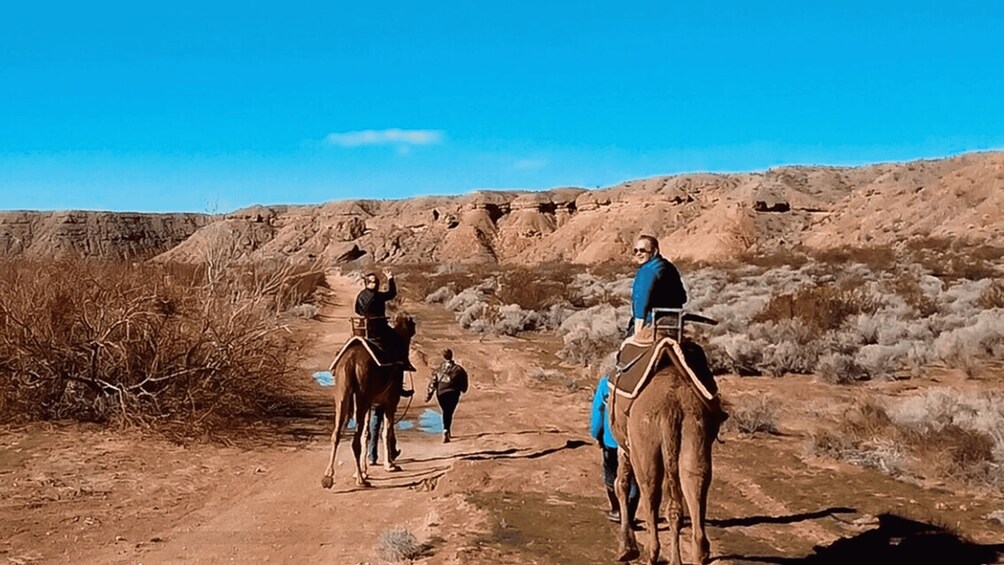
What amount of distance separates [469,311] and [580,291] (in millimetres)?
8954

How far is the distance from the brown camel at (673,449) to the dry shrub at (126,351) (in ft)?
26.3

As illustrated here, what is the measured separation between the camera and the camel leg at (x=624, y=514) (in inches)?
262

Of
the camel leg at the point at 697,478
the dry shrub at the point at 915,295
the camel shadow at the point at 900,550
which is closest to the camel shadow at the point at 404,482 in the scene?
the camel shadow at the point at 900,550

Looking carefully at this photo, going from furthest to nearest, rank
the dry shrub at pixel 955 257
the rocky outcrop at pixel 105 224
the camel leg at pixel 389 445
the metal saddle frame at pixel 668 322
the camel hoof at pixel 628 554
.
Result: the rocky outcrop at pixel 105 224 → the dry shrub at pixel 955 257 → the camel leg at pixel 389 445 → the camel hoof at pixel 628 554 → the metal saddle frame at pixel 668 322

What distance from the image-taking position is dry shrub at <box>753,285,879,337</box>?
798 inches

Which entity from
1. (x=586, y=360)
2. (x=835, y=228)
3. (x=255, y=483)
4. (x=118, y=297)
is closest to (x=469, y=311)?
(x=586, y=360)

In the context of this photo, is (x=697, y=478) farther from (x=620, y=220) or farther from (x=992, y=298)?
(x=620, y=220)

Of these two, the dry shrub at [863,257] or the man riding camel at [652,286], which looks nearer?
the man riding camel at [652,286]

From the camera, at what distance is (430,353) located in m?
21.4

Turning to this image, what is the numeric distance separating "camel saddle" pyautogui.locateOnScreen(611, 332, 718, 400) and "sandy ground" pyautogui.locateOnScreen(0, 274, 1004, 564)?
1858 mm

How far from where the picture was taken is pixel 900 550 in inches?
282

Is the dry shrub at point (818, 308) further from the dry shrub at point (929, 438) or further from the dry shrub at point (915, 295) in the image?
the dry shrub at point (929, 438)

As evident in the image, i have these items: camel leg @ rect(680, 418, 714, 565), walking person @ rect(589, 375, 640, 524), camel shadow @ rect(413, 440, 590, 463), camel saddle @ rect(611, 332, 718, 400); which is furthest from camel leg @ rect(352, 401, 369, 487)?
camel leg @ rect(680, 418, 714, 565)

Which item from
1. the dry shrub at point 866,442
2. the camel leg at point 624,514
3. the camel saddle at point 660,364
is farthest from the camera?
the dry shrub at point 866,442
